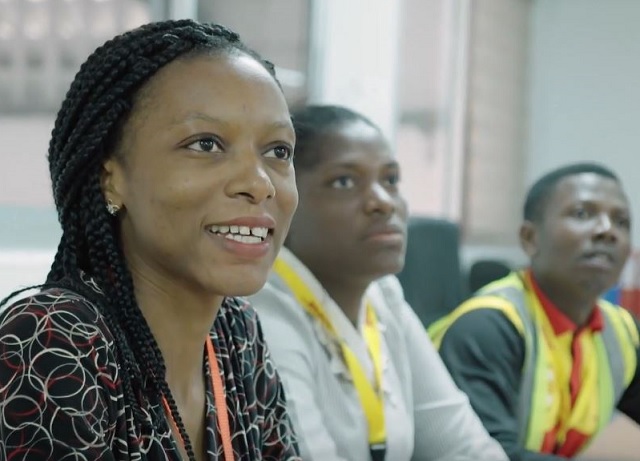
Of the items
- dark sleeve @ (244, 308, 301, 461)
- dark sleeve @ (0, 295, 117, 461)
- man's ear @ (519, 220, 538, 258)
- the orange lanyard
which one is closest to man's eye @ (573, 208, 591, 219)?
man's ear @ (519, 220, 538, 258)

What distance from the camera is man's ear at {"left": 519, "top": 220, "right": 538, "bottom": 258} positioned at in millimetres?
2156

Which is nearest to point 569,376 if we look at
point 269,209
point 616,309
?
point 616,309

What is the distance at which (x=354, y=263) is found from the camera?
1.59m

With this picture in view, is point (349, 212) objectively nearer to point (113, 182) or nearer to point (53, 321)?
point (113, 182)

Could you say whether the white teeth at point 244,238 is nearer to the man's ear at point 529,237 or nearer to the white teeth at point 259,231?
the white teeth at point 259,231

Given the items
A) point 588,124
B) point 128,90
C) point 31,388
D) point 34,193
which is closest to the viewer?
point 31,388

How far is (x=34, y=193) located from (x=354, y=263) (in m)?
1.01

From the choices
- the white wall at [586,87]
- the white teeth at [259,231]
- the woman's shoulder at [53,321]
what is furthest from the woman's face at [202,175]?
the white wall at [586,87]

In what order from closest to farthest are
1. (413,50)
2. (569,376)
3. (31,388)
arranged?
(31,388) → (569,376) → (413,50)

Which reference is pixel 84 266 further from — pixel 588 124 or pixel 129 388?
pixel 588 124

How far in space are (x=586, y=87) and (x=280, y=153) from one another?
4441 mm

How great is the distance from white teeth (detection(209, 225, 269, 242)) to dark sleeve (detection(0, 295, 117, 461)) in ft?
0.56

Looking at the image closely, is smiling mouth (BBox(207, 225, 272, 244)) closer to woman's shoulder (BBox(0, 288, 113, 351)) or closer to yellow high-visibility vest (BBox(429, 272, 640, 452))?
woman's shoulder (BBox(0, 288, 113, 351))

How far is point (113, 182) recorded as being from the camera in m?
1.03
